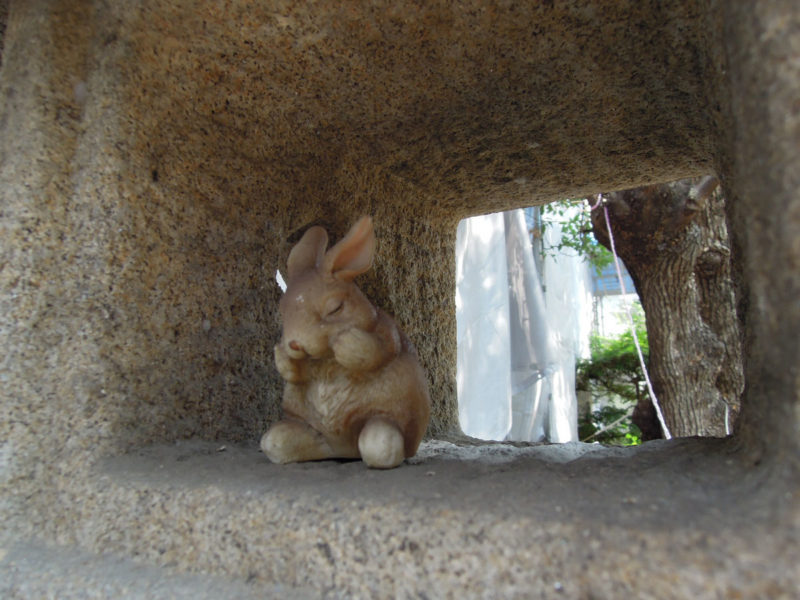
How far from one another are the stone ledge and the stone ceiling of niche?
0.53 meters

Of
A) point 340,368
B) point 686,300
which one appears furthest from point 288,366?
point 686,300

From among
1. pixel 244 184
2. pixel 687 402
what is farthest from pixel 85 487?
pixel 687 402

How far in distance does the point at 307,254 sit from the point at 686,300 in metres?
1.90

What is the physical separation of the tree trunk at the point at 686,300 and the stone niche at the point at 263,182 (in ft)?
4.06

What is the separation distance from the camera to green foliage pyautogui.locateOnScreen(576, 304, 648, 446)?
4180mm

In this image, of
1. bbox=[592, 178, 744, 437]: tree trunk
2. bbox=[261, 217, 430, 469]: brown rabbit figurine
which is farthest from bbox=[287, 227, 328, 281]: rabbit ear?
bbox=[592, 178, 744, 437]: tree trunk

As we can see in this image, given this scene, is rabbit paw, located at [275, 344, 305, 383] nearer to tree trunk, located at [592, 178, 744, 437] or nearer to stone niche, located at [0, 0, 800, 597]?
stone niche, located at [0, 0, 800, 597]

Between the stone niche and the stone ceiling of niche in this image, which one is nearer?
the stone niche

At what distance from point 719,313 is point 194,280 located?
7.09 feet

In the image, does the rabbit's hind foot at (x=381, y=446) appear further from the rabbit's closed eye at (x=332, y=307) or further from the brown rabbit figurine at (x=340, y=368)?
the rabbit's closed eye at (x=332, y=307)

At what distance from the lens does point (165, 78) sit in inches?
A: 34.5

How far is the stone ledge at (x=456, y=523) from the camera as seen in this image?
45 centimetres

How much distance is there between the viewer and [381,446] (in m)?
0.74

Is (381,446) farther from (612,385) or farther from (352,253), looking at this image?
(612,385)
